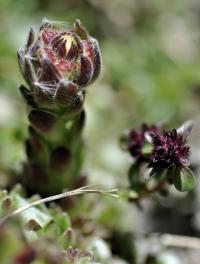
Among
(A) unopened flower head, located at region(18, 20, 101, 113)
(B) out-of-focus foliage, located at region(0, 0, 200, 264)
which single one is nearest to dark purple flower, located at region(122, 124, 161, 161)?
(B) out-of-focus foliage, located at region(0, 0, 200, 264)

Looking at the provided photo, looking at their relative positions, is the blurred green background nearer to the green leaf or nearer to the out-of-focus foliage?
the out-of-focus foliage

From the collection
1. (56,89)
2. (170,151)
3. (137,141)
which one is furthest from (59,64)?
(137,141)

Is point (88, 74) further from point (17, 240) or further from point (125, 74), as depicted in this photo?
point (125, 74)

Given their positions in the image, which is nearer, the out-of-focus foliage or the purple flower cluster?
the purple flower cluster

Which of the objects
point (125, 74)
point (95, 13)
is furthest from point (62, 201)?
point (95, 13)

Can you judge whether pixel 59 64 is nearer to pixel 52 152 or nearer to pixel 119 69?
pixel 52 152

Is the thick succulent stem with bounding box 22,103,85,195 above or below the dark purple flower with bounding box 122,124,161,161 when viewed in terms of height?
below
